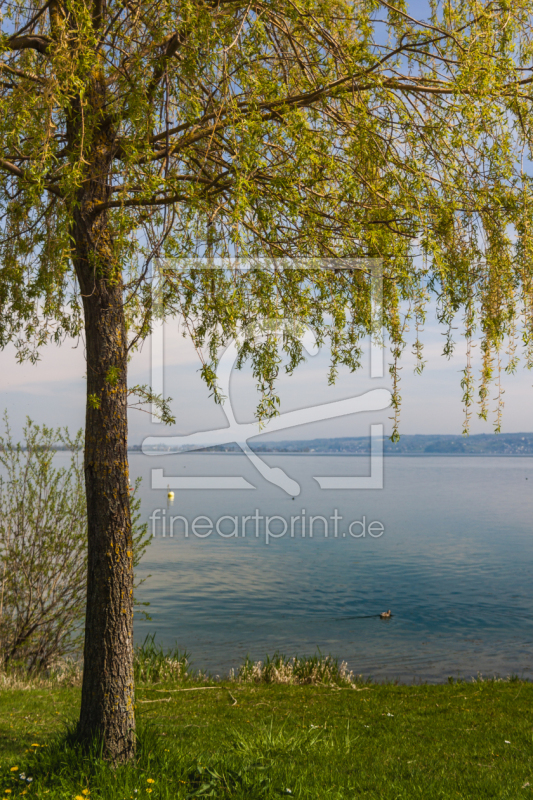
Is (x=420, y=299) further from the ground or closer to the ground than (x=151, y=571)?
further from the ground

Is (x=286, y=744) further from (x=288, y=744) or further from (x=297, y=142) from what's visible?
(x=297, y=142)

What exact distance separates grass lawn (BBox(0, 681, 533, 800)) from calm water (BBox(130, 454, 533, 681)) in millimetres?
4029

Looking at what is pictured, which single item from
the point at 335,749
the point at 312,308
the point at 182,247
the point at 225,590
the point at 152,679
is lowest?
the point at 225,590

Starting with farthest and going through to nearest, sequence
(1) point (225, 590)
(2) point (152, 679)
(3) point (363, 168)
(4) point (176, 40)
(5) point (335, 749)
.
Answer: (1) point (225, 590) < (2) point (152, 679) < (5) point (335, 749) < (3) point (363, 168) < (4) point (176, 40)

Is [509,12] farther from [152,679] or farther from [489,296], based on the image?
[152,679]

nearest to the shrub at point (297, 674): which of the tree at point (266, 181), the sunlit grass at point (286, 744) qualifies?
the sunlit grass at point (286, 744)

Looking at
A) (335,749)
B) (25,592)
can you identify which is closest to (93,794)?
(335,749)

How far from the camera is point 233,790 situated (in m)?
4.28

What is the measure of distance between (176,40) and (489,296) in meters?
3.01

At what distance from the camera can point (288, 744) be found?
5488 mm

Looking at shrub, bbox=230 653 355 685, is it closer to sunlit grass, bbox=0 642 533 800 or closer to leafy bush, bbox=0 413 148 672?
sunlit grass, bbox=0 642 533 800

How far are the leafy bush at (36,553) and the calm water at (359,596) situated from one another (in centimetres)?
387

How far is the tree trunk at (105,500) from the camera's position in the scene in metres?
4.73

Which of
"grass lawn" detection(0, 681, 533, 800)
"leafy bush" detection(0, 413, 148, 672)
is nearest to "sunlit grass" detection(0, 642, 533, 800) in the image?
"grass lawn" detection(0, 681, 533, 800)
